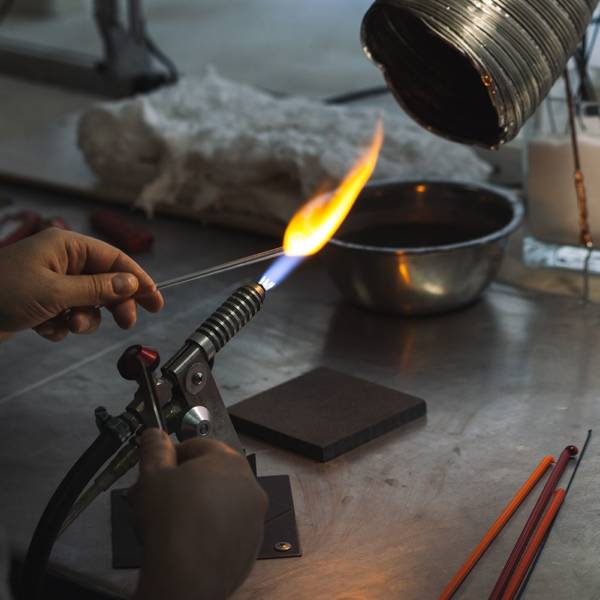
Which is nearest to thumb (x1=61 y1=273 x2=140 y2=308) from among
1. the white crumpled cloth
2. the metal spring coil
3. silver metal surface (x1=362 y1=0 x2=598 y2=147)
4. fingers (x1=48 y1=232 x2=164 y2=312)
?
fingers (x1=48 y1=232 x2=164 y2=312)

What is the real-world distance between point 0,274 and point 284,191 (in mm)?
667

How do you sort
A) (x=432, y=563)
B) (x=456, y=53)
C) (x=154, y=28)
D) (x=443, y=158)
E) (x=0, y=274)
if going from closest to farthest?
(x=432, y=563)
(x=0, y=274)
(x=456, y=53)
(x=443, y=158)
(x=154, y=28)

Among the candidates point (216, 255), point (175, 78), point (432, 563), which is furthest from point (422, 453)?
point (175, 78)

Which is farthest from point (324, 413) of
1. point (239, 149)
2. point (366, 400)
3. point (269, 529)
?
point (239, 149)

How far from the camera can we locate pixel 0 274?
3.39ft

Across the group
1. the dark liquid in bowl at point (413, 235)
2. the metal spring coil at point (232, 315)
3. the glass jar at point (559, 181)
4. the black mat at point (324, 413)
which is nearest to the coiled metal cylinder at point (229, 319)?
the metal spring coil at point (232, 315)

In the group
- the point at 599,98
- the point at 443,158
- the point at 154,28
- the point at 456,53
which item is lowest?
the point at 154,28

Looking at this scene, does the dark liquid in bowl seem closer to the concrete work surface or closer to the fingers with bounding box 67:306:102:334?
the concrete work surface

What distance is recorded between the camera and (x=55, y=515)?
854 millimetres

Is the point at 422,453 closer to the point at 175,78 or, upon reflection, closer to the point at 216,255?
the point at 216,255

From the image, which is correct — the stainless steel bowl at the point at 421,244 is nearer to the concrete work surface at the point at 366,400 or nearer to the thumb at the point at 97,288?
the concrete work surface at the point at 366,400

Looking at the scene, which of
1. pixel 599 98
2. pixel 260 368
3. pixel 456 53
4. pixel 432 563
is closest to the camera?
pixel 432 563

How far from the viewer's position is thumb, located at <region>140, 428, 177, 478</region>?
798mm

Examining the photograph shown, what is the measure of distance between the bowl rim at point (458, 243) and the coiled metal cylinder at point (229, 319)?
15.2 inches
